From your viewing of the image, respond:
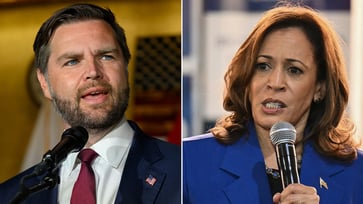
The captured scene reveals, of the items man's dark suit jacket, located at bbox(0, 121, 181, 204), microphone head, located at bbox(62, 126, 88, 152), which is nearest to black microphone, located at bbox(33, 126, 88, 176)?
microphone head, located at bbox(62, 126, 88, 152)

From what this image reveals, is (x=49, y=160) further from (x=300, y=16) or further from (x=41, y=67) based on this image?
(x=300, y=16)

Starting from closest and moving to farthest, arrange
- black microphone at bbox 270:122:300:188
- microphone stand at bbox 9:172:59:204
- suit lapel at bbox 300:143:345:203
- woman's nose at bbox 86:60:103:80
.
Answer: microphone stand at bbox 9:172:59:204
black microphone at bbox 270:122:300:188
suit lapel at bbox 300:143:345:203
woman's nose at bbox 86:60:103:80

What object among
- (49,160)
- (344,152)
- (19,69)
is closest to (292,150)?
(344,152)

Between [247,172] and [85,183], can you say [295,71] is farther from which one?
[85,183]

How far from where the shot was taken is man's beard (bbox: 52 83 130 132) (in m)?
4.32

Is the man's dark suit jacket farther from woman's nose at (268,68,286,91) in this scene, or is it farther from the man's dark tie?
woman's nose at (268,68,286,91)

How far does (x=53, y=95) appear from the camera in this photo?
14.5 ft

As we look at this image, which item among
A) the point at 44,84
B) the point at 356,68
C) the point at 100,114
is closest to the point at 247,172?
the point at 356,68

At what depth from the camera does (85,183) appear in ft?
13.9

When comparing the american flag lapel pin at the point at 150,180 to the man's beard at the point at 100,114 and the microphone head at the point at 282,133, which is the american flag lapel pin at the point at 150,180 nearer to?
the man's beard at the point at 100,114

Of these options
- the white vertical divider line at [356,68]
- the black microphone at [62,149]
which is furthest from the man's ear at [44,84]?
the white vertical divider line at [356,68]

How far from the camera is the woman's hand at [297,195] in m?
3.74

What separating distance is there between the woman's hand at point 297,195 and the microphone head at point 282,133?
22cm

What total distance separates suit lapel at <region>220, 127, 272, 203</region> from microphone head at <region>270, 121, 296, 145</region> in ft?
0.64
